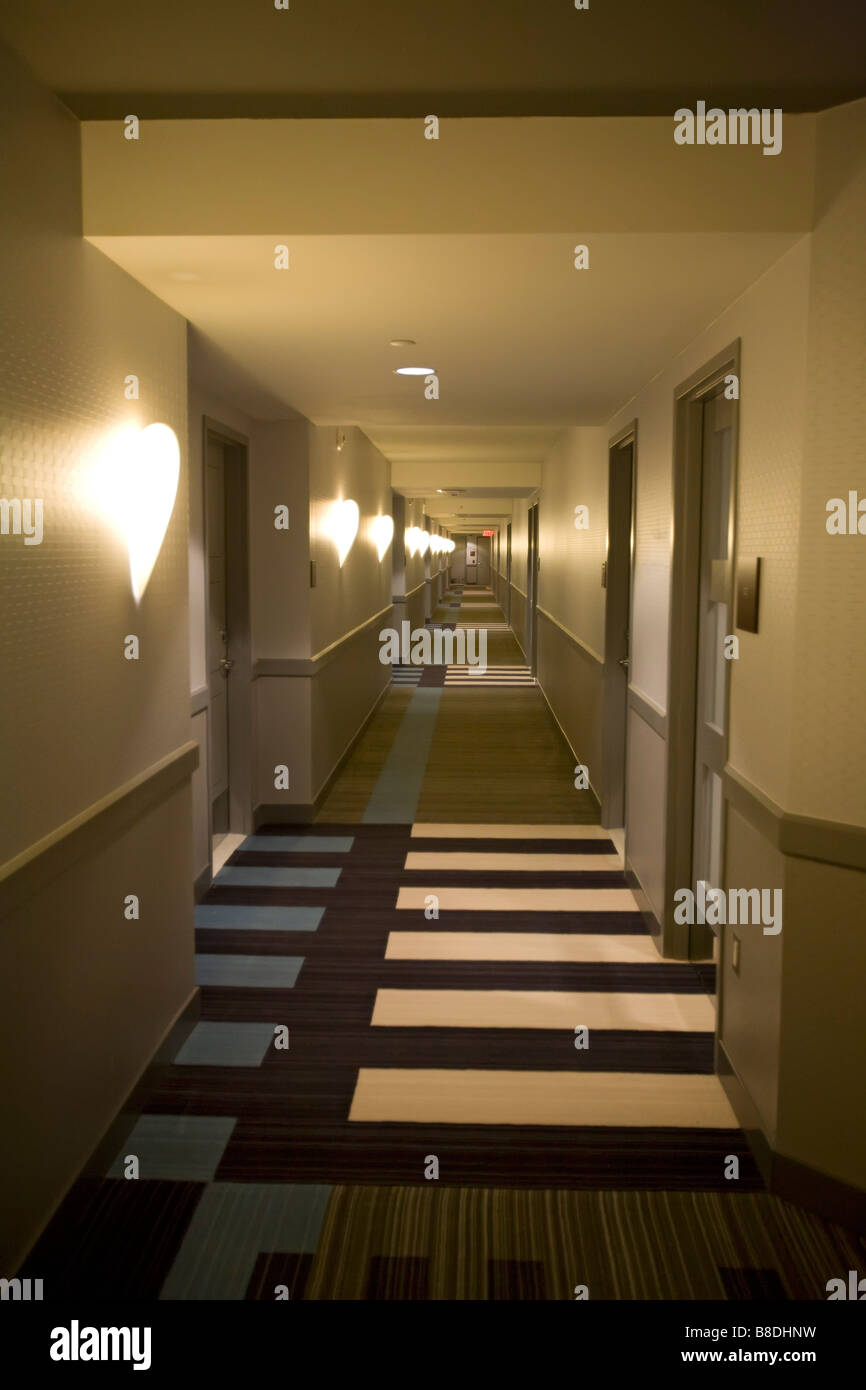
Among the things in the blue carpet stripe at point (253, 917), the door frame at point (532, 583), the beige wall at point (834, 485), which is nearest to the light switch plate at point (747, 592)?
the beige wall at point (834, 485)

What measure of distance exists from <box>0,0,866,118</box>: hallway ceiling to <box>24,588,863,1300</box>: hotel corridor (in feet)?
8.63

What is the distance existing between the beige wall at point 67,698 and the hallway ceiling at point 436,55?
0.61 ft

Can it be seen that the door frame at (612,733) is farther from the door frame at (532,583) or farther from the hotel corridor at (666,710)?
the door frame at (532,583)

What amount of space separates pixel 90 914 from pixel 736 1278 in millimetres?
1770

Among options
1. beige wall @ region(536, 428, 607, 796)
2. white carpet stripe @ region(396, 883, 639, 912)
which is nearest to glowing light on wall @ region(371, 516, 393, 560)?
beige wall @ region(536, 428, 607, 796)

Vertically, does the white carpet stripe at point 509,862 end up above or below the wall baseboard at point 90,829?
below

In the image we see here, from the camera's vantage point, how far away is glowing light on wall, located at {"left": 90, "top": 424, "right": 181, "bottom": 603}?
111 inches

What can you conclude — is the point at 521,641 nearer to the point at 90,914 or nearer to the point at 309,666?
the point at 309,666

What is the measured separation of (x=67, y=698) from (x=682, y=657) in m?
2.44

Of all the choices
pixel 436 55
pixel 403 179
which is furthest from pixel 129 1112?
pixel 436 55

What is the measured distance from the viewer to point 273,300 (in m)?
3.22

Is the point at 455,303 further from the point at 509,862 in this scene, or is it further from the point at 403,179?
the point at 509,862

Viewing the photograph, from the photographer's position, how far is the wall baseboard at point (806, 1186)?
101 inches

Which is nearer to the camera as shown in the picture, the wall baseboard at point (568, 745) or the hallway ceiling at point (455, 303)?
the hallway ceiling at point (455, 303)
